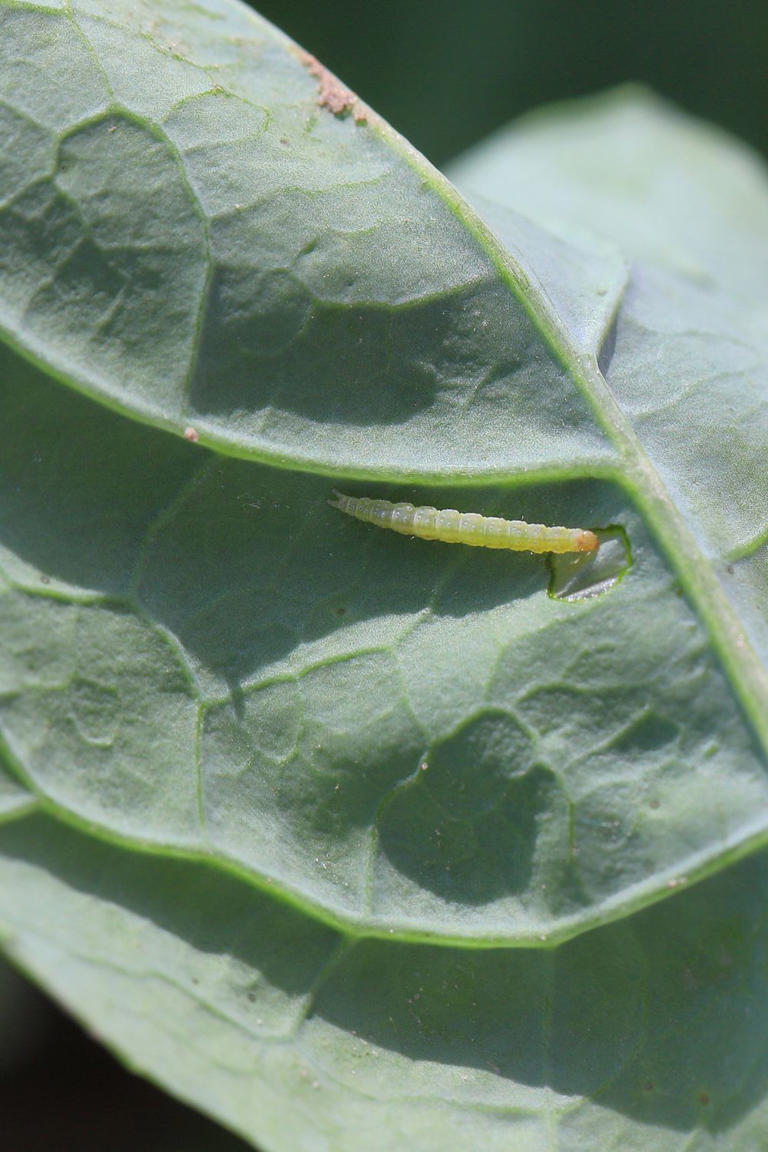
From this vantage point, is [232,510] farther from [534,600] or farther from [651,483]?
[651,483]

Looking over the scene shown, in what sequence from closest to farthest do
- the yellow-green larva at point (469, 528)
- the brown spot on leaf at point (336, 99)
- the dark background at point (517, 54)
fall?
1. the yellow-green larva at point (469, 528)
2. the brown spot on leaf at point (336, 99)
3. the dark background at point (517, 54)

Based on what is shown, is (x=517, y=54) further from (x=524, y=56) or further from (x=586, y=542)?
(x=586, y=542)

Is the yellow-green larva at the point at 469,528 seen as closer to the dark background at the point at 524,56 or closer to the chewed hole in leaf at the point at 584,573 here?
the chewed hole in leaf at the point at 584,573

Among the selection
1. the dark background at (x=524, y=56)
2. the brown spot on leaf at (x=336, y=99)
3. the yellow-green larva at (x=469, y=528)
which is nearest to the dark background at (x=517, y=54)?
the dark background at (x=524, y=56)

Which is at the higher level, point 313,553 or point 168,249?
point 168,249

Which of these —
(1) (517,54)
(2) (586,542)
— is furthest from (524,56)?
(2) (586,542)

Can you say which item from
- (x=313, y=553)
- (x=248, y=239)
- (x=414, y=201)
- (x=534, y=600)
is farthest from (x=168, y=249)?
(x=534, y=600)
